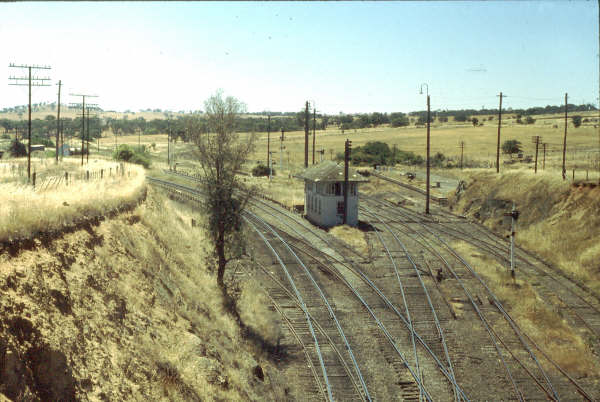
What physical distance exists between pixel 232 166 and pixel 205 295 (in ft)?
22.6

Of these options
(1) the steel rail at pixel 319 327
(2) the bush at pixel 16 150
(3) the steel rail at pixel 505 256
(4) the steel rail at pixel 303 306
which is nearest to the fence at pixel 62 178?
(4) the steel rail at pixel 303 306

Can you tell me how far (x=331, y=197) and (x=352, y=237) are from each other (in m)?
6.10

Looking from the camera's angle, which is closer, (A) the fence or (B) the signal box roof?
(A) the fence

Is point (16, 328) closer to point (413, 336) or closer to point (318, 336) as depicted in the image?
point (318, 336)

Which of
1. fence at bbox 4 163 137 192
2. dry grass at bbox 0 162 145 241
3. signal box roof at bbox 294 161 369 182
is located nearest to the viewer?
dry grass at bbox 0 162 145 241

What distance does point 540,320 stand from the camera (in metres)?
28.7

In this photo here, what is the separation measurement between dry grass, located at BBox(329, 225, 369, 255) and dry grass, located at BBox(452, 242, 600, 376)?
7.98 metres

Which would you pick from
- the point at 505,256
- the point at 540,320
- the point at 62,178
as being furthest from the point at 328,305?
the point at 62,178

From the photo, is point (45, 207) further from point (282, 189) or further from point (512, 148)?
point (512, 148)

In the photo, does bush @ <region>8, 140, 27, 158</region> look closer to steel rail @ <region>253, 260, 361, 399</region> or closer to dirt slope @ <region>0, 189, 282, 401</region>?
steel rail @ <region>253, 260, 361, 399</region>

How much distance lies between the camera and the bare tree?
89.0ft

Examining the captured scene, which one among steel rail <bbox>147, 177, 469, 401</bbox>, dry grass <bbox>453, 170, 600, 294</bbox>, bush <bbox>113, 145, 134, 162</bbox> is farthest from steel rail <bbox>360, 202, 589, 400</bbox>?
bush <bbox>113, 145, 134, 162</bbox>

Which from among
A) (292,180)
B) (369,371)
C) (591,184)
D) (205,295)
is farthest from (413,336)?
(292,180)

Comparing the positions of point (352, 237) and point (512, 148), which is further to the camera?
point (512, 148)
